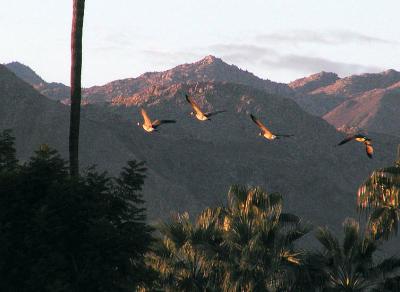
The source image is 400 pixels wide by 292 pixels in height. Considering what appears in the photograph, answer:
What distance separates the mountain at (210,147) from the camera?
98375mm

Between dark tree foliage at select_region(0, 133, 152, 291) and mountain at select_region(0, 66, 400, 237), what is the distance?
6459cm

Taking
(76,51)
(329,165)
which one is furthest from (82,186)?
(329,165)

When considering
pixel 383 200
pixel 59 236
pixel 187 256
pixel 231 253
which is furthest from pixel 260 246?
pixel 59 236

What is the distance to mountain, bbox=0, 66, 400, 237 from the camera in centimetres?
9838

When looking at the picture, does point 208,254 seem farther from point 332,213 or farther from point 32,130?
point 332,213

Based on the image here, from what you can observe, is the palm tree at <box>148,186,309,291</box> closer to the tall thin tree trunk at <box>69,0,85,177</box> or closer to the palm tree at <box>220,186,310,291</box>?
the palm tree at <box>220,186,310,291</box>

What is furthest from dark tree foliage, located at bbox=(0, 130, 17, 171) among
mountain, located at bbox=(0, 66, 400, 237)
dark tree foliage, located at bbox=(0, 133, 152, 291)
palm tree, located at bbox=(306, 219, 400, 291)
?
mountain, located at bbox=(0, 66, 400, 237)

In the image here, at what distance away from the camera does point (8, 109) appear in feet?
336

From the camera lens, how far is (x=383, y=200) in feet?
86.2

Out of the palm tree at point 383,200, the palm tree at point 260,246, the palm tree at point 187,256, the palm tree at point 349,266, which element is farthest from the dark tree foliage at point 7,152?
the palm tree at point 383,200

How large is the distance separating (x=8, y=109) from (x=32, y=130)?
5.38 m

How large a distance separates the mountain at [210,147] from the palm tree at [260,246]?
6004 centimetres

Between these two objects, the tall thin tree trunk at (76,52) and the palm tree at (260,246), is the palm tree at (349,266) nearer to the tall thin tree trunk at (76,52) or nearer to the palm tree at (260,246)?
the palm tree at (260,246)

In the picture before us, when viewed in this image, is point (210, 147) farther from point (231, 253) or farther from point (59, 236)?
point (59, 236)
